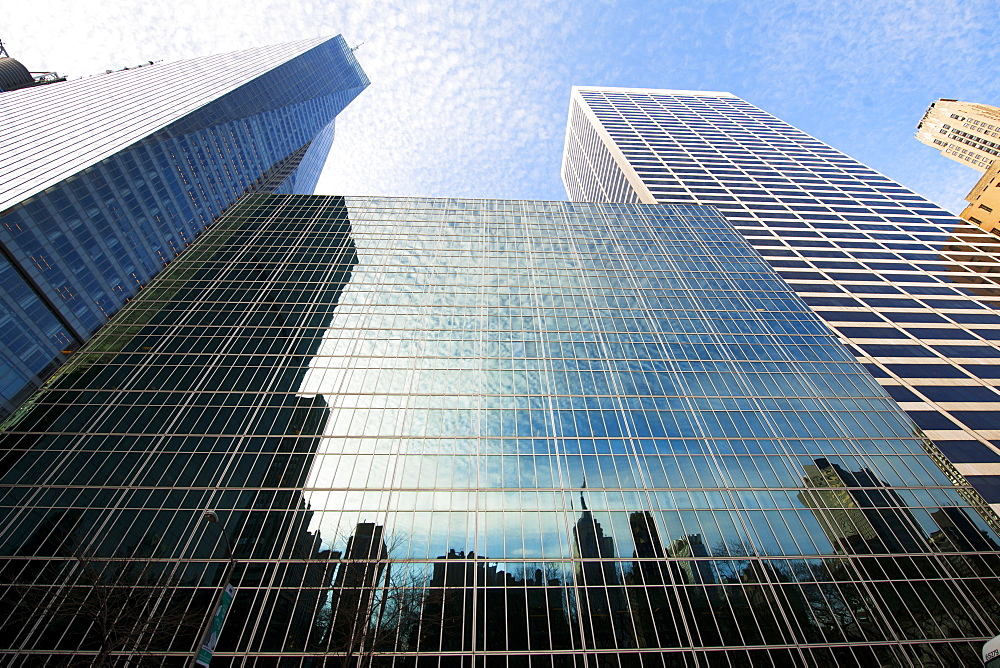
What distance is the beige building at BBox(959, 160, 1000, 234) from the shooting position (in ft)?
229

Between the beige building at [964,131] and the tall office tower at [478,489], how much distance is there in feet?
374

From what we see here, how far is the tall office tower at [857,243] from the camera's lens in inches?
1569

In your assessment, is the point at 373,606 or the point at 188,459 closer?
the point at 373,606

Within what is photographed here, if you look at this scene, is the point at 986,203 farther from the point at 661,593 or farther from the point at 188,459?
the point at 188,459

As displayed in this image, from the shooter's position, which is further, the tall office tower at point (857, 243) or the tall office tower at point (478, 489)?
the tall office tower at point (857, 243)

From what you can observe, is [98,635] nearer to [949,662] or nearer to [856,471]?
[949,662]

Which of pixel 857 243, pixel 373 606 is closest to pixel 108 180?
pixel 373 606

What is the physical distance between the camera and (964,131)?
363 ft

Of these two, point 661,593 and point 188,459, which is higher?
point 188,459

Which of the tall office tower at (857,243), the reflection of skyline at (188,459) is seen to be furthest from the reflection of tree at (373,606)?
the tall office tower at (857,243)

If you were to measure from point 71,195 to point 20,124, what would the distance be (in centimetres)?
2132

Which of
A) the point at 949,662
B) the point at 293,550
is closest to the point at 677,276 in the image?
the point at 949,662

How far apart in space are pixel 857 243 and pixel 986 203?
31.5m

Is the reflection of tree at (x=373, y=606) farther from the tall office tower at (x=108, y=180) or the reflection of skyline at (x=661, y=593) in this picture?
the tall office tower at (x=108, y=180)
